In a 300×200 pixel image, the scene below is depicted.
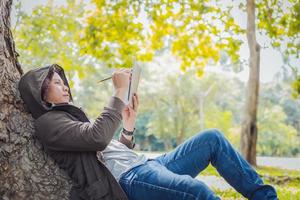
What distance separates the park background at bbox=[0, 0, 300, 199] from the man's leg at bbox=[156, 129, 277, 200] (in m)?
1.69

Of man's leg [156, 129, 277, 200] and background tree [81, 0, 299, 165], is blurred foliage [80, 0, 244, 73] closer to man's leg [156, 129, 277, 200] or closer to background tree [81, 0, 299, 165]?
background tree [81, 0, 299, 165]

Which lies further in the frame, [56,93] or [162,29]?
[162,29]

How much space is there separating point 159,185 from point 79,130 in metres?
0.41

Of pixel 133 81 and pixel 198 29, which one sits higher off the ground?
pixel 198 29

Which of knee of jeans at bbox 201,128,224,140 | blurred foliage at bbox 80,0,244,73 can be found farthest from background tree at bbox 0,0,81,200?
blurred foliage at bbox 80,0,244,73

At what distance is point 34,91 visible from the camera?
1.94 metres

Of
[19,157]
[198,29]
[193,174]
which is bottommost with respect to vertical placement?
[193,174]

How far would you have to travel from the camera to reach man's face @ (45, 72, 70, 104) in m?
2.00

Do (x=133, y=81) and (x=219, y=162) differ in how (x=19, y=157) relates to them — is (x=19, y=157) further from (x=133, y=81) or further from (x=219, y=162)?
(x=219, y=162)

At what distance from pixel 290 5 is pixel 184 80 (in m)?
18.2

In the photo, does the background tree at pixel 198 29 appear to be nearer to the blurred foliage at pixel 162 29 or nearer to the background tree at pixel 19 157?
the blurred foliage at pixel 162 29

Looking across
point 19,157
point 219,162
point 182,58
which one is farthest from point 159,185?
point 182,58

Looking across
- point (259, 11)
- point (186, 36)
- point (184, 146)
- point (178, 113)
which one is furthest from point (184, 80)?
point (184, 146)

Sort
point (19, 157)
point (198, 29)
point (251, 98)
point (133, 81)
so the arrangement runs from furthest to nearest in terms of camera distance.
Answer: point (198, 29) < point (251, 98) < point (133, 81) < point (19, 157)
